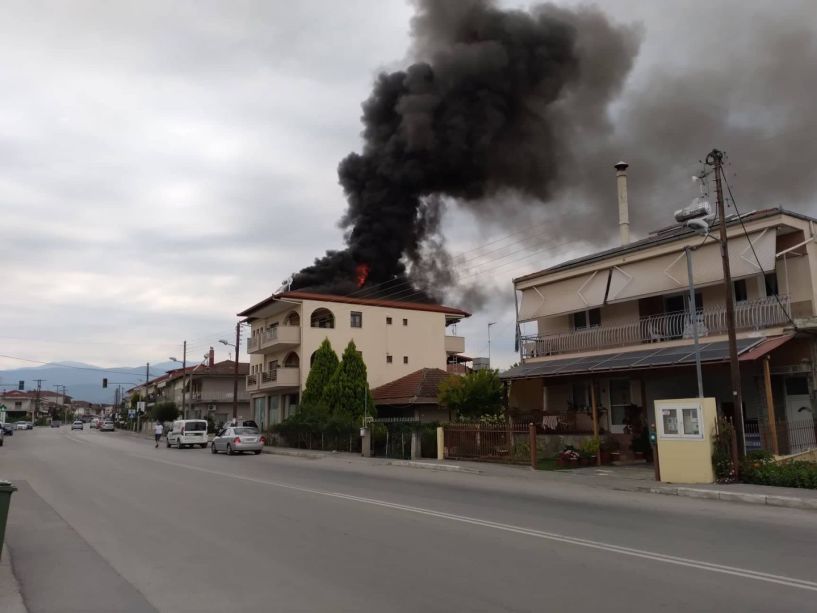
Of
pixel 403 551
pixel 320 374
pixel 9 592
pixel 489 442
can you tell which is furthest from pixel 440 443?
pixel 9 592

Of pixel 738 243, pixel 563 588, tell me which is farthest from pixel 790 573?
pixel 738 243

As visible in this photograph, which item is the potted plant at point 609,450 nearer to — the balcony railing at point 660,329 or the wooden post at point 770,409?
the balcony railing at point 660,329

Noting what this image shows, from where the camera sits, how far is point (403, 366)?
42.8 metres

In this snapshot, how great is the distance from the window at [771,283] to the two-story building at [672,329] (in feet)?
0.11

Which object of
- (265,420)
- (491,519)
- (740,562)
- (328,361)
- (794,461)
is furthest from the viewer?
(265,420)

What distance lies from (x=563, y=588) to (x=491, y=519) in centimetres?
426

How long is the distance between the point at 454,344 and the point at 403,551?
38.1 meters

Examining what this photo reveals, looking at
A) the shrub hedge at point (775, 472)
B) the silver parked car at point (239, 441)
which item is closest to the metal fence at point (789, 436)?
the shrub hedge at point (775, 472)

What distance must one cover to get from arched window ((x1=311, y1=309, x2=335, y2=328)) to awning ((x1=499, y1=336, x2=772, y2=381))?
18.1 meters

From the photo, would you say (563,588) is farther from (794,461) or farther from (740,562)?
(794,461)

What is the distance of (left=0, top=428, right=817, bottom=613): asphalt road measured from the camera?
5801mm

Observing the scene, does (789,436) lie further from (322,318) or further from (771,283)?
(322,318)

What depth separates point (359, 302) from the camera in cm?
4175

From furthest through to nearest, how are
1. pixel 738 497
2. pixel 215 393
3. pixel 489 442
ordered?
pixel 215 393
pixel 489 442
pixel 738 497
